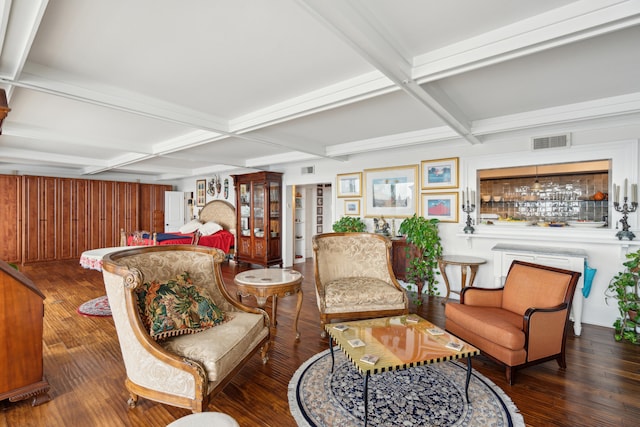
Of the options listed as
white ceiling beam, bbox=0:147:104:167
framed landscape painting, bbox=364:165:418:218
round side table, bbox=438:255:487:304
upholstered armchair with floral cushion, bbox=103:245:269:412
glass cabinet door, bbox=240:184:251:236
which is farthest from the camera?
glass cabinet door, bbox=240:184:251:236

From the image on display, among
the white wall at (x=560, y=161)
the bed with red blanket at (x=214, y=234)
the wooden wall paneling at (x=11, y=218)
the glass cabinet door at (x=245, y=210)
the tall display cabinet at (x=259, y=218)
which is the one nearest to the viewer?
the white wall at (x=560, y=161)

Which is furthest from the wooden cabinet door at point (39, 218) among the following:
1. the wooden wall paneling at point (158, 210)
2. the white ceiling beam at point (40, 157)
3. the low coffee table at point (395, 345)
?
the low coffee table at point (395, 345)

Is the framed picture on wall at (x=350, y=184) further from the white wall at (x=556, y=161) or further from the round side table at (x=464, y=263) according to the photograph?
the round side table at (x=464, y=263)

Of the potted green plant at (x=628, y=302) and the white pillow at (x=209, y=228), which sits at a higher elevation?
the white pillow at (x=209, y=228)

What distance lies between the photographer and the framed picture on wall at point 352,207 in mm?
5836

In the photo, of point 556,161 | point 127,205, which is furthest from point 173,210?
point 556,161

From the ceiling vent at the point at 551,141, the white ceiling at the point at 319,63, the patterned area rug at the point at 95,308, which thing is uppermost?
the white ceiling at the point at 319,63

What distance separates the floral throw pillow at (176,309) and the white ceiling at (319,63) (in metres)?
1.64

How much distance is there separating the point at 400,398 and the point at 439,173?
137 inches

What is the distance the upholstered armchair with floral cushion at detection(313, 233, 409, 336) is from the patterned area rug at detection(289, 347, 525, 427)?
2.00 feet

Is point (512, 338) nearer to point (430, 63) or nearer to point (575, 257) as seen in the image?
point (575, 257)

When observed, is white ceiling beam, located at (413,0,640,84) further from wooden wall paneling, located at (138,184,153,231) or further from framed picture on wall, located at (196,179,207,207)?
wooden wall paneling, located at (138,184,153,231)

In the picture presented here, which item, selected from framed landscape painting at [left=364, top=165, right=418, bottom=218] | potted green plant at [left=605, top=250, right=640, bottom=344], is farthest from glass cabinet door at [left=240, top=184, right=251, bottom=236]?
potted green plant at [left=605, top=250, right=640, bottom=344]

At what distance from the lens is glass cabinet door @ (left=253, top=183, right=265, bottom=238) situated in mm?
6934
